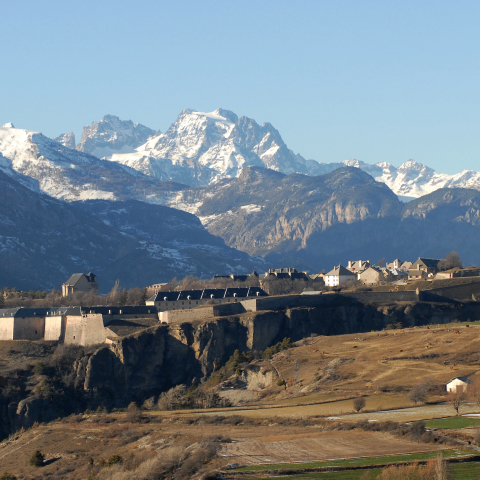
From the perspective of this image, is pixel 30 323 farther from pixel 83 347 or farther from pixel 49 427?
pixel 49 427

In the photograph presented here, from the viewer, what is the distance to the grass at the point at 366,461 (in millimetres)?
59500

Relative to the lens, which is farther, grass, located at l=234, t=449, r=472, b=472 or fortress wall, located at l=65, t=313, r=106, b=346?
fortress wall, located at l=65, t=313, r=106, b=346

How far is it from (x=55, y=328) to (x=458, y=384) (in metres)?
91.2

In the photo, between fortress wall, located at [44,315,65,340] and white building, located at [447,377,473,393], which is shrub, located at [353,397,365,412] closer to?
white building, located at [447,377,473,393]

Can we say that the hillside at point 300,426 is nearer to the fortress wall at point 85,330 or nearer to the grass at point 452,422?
the grass at point 452,422

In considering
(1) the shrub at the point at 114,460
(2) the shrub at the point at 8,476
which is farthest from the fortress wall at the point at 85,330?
(1) the shrub at the point at 114,460

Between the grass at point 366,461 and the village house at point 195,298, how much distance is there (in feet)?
351

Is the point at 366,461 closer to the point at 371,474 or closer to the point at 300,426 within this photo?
the point at 371,474

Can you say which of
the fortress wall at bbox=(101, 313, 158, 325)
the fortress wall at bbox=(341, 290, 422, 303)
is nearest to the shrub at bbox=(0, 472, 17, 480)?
the fortress wall at bbox=(101, 313, 158, 325)

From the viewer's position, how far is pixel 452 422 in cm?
7281

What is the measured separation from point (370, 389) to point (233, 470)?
41542 millimetres

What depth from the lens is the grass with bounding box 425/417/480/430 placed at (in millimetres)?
70500

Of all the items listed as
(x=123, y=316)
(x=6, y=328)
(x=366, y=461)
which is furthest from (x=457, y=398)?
(x=6, y=328)

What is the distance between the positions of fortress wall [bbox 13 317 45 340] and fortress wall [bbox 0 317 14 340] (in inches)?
30.7
